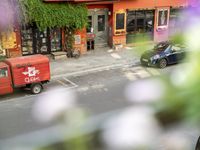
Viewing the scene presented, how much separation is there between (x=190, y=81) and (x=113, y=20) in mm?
17434

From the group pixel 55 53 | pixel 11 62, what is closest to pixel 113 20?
pixel 55 53

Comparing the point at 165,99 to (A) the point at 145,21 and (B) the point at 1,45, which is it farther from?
(A) the point at 145,21

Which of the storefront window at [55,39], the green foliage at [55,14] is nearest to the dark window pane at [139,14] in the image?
the green foliage at [55,14]

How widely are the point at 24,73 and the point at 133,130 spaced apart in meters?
10.8

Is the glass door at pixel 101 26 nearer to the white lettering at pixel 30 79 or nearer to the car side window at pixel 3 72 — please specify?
the white lettering at pixel 30 79

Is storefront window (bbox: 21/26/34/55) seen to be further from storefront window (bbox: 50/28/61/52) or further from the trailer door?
the trailer door

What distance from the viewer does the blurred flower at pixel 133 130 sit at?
0.63 metres

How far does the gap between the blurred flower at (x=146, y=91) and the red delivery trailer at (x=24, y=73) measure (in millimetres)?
10170

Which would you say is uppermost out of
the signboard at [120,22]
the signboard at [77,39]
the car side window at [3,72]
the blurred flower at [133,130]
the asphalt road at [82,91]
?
the blurred flower at [133,130]

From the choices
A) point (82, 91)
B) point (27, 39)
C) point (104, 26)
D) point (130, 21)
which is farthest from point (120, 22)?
point (82, 91)

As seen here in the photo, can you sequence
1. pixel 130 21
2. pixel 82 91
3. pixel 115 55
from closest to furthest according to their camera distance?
pixel 82 91
pixel 115 55
pixel 130 21

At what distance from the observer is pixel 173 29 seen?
2.35 ft

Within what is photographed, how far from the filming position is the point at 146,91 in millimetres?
691

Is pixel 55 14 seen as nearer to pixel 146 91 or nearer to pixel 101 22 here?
pixel 101 22
